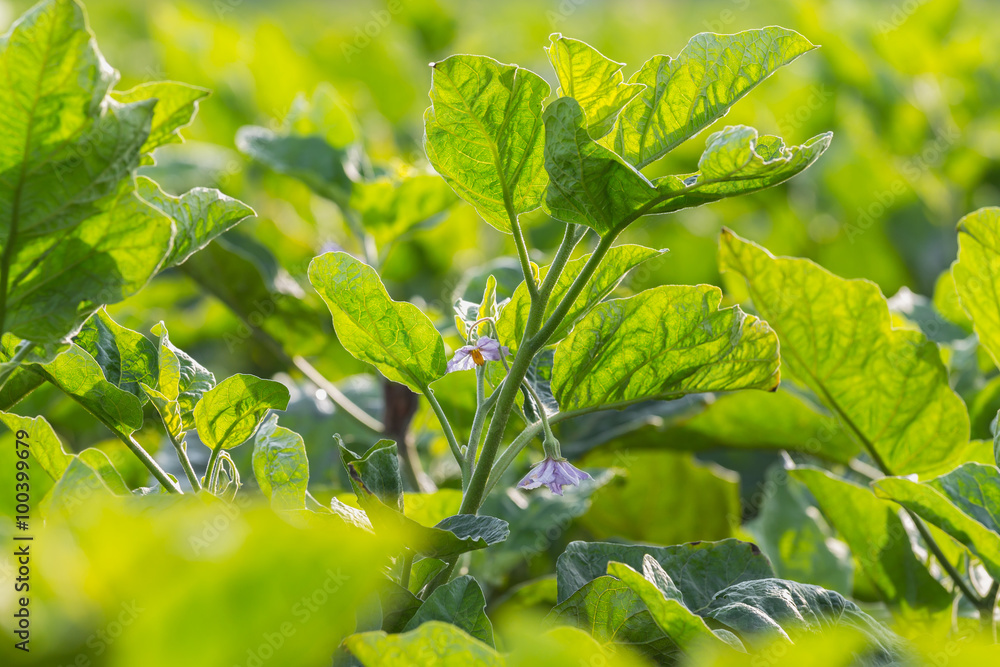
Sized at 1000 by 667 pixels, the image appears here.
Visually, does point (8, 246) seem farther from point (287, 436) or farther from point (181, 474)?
point (181, 474)

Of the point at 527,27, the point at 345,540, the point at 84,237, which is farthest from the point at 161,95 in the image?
the point at 527,27

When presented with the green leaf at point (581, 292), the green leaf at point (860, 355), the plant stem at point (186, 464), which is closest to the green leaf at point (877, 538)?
the green leaf at point (860, 355)

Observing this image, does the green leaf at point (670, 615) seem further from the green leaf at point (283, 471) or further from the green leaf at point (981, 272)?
the green leaf at point (981, 272)

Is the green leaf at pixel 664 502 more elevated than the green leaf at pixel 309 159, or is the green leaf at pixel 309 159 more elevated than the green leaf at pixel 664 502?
the green leaf at pixel 309 159

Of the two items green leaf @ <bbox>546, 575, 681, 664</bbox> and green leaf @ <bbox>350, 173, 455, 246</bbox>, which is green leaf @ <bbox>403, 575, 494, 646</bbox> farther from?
green leaf @ <bbox>350, 173, 455, 246</bbox>

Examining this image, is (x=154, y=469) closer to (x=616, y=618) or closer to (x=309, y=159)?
(x=616, y=618)

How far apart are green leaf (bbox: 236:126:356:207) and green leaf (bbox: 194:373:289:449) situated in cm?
67

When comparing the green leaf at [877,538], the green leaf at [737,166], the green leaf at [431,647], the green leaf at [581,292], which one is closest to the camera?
the green leaf at [431,647]

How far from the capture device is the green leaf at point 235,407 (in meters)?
0.73

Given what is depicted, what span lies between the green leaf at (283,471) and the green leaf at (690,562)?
0.79 ft

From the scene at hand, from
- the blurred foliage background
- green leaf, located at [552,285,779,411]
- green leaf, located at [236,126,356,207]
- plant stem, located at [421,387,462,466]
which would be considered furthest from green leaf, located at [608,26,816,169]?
green leaf, located at [236,126,356,207]

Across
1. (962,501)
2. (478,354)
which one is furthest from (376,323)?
(962,501)

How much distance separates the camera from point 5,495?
3.00 feet

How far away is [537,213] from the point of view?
5.88 ft
